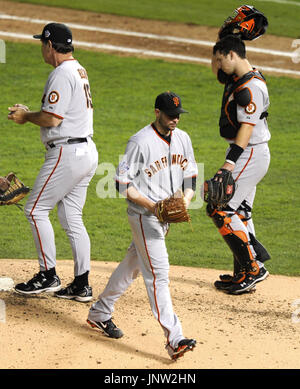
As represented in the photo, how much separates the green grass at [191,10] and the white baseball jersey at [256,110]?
971cm

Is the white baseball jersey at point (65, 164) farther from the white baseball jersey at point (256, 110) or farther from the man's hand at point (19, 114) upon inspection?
the white baseball jersey at point (256, 110)

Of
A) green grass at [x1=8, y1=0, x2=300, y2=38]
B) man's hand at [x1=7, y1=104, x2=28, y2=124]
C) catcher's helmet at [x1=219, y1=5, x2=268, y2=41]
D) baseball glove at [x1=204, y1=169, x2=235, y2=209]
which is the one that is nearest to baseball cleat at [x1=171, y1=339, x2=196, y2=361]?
baseball glove at [x1=204, y1=169, x2=235, y2=209]

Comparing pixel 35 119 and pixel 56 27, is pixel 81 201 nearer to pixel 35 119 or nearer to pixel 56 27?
pixel 35 119

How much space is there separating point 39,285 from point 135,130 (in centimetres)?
549

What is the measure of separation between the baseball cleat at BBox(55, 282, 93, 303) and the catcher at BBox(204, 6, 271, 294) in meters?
1.16

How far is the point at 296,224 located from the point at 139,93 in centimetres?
481

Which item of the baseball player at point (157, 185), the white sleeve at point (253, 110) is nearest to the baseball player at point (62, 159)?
the baseball player at point (157, 185)

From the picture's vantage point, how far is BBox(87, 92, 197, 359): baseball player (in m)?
5.20

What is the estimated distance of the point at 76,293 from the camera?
620 cm

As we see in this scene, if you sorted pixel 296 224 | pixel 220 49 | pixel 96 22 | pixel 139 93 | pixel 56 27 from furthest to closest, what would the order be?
pixel 96 22, pixel 139 93, pixel 296 224, pixel 220 49, pixel 56 27

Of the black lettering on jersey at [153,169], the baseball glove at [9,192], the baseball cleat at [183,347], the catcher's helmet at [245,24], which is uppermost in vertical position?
the catcher's helmet at [245,24]

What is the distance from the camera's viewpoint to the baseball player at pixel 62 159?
594 cm

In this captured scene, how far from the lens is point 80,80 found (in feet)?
19.8

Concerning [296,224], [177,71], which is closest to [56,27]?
[296,224]
